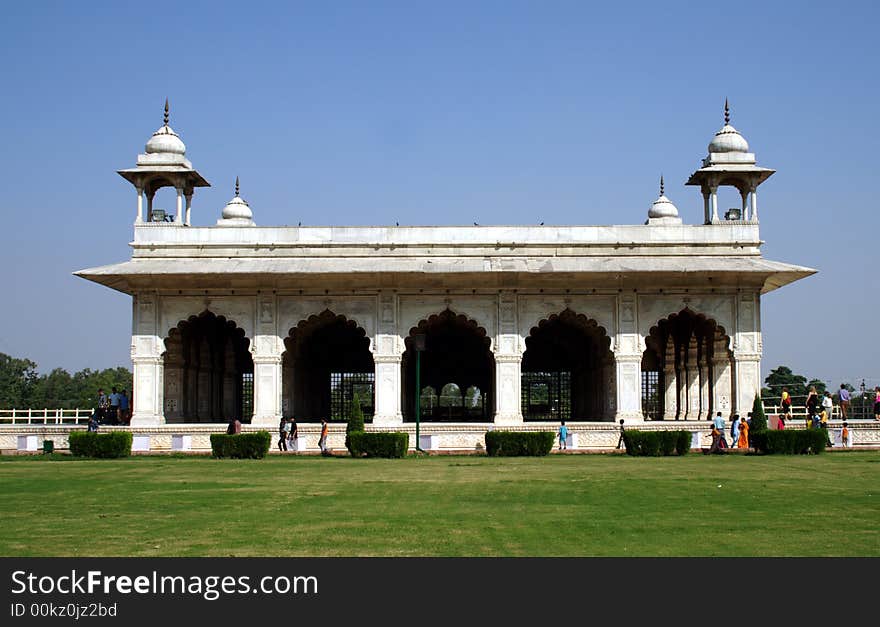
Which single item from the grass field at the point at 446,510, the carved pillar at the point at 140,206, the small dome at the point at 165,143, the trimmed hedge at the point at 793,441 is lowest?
the grass field at the point at 446,510

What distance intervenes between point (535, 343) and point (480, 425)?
1063cm

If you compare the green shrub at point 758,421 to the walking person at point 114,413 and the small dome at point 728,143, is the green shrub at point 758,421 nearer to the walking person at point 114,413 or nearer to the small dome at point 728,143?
the small dome at point 728,143

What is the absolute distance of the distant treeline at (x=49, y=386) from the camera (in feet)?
258

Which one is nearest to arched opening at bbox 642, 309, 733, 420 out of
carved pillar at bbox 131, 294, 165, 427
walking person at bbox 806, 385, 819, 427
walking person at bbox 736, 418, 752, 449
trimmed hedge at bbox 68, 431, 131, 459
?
walking person at bbox 806, 385, 819, 427

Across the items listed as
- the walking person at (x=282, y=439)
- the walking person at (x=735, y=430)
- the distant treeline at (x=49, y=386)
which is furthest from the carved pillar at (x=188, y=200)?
the distant treeline at (x=49, y=386)

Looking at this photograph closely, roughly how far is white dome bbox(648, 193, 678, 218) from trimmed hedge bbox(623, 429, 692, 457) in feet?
39.2

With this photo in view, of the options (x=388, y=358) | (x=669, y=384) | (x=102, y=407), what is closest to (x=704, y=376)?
(x=669, y=384)

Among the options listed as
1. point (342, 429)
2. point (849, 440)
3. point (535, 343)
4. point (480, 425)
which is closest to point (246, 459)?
point (342, 429)

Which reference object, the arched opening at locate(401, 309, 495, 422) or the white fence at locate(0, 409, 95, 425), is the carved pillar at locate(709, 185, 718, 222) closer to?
the arched opening at locate(401, 309, 495, 422)

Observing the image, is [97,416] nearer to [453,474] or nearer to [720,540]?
[453,474]

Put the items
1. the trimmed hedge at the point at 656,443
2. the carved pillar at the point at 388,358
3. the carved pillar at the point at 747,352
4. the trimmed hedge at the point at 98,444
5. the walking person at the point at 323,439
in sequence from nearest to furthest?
the trimmed hedge at the point at 656,443
the trimmed hedge at the point at 98,444
the walking person at the point at 323,439
the carved pillar at the point at 747,352
the carved pillar at the point at 388,358

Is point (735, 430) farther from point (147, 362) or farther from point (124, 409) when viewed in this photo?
point (124, 409)

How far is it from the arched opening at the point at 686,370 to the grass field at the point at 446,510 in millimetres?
11848

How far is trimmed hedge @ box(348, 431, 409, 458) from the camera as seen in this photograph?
21.0m
